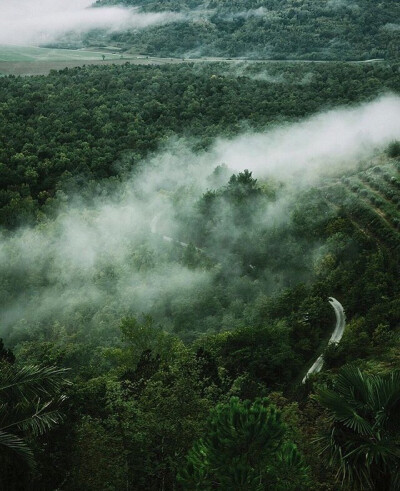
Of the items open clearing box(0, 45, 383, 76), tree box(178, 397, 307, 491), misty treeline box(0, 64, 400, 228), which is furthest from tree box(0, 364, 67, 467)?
open clearing box(0, 45, 383, 76)

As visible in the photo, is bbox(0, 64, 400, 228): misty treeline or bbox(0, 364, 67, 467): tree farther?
bbox(0, 64, 400, 228): misty treeline

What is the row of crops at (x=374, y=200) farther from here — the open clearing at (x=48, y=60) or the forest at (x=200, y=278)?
the open clearing at (x=48, y=60)

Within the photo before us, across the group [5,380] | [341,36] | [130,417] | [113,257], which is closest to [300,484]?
[130,417]

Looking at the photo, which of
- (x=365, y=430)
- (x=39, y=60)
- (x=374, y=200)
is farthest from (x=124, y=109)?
(x=365, y=430)

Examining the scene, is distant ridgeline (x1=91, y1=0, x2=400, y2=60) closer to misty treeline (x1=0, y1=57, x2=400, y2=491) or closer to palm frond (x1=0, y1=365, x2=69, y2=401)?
misty treeline (x1=0, y1=57, x2=400, y2=491)

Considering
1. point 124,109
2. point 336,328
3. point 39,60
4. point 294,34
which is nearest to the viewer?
point 336,328

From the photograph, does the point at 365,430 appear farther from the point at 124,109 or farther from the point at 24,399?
the point at 124,109

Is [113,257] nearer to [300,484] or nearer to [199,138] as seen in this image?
[199,138]

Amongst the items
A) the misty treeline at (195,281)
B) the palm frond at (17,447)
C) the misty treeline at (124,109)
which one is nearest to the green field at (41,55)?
the misty treeline at (124,109)
